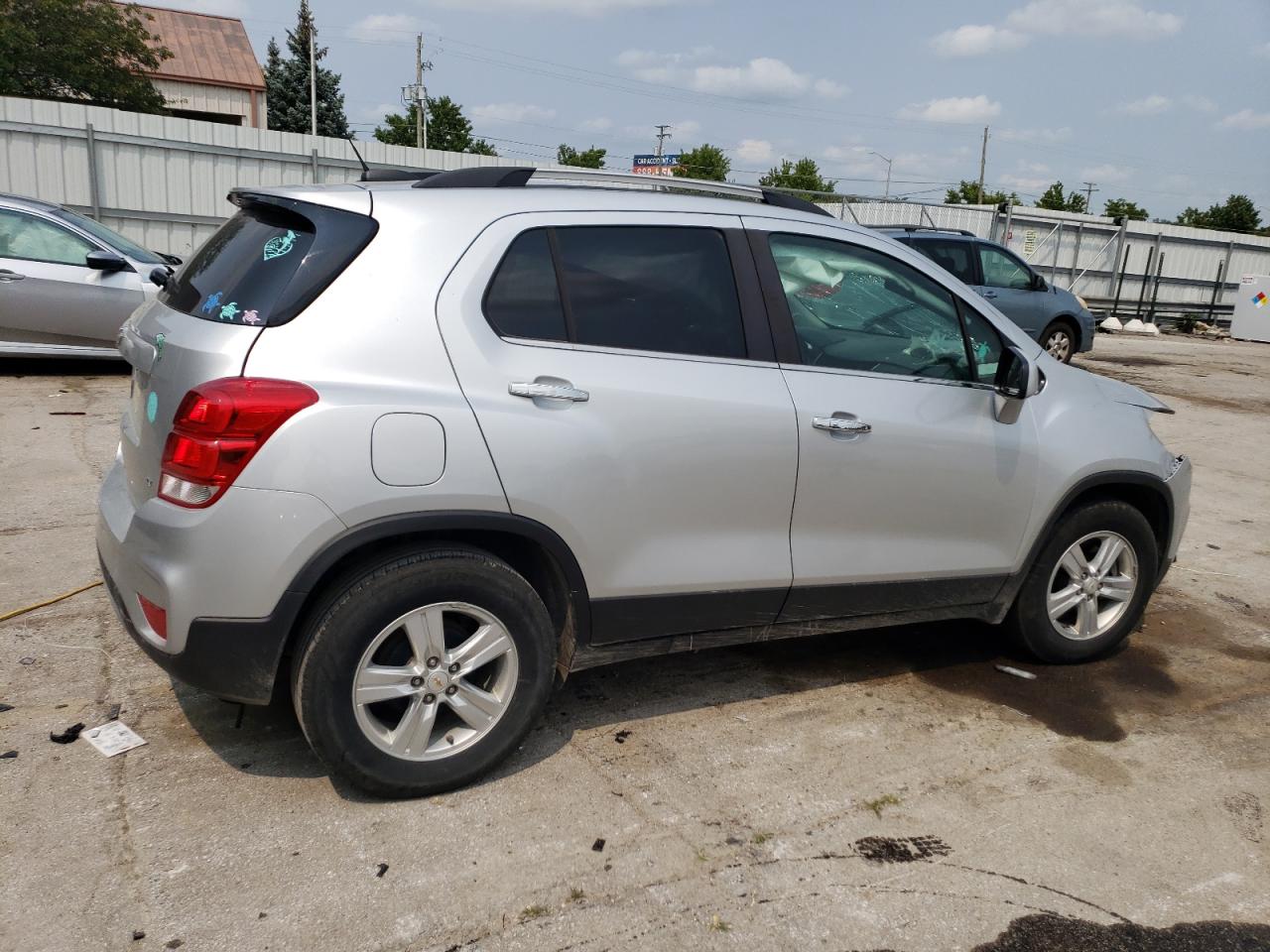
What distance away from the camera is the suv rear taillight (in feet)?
9.16

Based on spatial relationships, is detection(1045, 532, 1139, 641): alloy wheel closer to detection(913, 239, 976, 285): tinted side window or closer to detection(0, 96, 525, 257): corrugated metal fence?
detection(913, 239, 976, 285): tinted side window

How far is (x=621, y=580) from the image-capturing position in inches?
133

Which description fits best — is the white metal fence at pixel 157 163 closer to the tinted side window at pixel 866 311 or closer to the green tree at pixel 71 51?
the tinted side window at pixel 866 311


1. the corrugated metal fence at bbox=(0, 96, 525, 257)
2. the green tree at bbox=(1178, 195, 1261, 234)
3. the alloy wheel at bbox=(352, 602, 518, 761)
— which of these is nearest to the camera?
the alloy wheel at bbox=(352, 602, 518, 761)

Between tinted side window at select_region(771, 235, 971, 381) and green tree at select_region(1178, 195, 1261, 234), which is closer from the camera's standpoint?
tinted side window at select_region(771, 235, 971, 381)

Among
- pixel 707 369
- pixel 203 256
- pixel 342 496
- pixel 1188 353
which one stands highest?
pixel 203 256

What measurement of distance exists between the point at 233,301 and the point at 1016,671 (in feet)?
11.3

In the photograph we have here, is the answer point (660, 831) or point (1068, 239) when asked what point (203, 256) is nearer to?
point (660, 831)

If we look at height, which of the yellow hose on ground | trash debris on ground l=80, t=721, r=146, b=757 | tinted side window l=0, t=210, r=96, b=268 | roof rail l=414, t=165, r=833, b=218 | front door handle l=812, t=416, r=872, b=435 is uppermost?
roof rail l=414, t=165, r=833, b=218

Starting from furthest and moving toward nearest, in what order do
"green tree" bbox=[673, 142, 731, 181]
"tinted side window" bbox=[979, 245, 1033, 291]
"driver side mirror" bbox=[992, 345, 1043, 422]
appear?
"green tree" bbox=[673, 142, 731, 181] < "tinted side window" bbox=[979, 245, 1033, 291] < "driver side mirror" bbox=[992, 345, 1043, 422]

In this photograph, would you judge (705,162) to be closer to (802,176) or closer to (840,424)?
(802,176)

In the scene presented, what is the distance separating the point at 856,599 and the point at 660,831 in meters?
1.23

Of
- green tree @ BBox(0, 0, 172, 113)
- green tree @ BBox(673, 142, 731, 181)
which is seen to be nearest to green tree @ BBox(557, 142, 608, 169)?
green tree @ BBox(673, 142, 731, 181)

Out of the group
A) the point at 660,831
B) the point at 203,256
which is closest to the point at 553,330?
the point at 203,256
